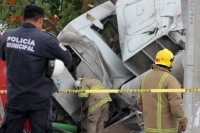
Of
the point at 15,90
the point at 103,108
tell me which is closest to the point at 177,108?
the point at 15,90

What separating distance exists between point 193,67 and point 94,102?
2.24 m

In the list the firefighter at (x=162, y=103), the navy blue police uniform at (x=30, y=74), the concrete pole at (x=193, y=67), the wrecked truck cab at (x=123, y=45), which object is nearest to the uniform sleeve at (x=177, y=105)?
the firefighter at (x=162, y=103)

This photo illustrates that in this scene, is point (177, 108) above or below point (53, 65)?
below

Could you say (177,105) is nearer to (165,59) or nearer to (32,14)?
(165,59)

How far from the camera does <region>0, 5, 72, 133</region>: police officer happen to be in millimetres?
3896

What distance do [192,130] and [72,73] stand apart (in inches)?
120

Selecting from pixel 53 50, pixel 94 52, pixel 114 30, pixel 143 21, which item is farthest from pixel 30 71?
pixel 114 30

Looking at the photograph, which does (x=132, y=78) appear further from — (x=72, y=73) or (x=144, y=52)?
(x=72, y=73)

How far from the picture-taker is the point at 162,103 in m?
4.91

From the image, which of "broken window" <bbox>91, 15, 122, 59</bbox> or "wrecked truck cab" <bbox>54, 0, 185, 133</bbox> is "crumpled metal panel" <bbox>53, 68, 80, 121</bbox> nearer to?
"wrecked truck cab" <bbox>54, 0, 185, 133</bbox>

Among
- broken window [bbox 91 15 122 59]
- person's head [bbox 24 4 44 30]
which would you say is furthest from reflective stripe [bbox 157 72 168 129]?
broken window [bbox 91 15 122 59]

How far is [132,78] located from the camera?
8086 millimetres

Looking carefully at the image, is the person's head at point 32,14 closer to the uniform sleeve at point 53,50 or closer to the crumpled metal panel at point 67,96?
the uniform sleeve at point 53,50

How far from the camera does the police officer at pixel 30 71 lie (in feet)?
12.8
